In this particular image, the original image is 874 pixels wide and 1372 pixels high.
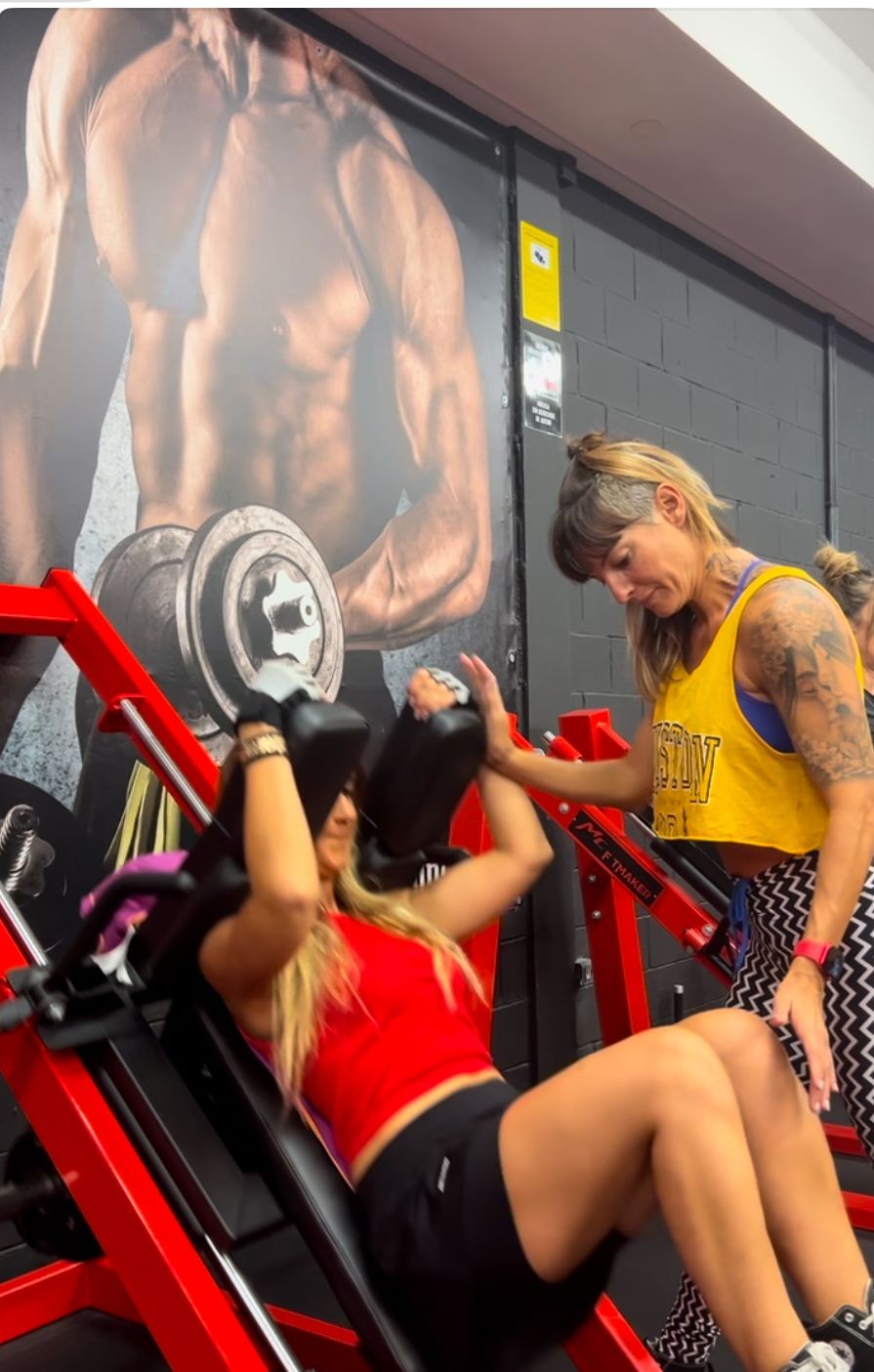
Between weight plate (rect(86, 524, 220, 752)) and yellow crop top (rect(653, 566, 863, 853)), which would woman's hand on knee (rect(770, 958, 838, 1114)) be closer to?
yellow crop top (rect(653, 566, 863, 853))

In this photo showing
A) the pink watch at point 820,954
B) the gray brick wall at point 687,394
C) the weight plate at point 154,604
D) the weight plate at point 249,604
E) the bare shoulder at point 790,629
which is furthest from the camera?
the gray brick wall at point 687,394

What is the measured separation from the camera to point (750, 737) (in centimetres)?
159

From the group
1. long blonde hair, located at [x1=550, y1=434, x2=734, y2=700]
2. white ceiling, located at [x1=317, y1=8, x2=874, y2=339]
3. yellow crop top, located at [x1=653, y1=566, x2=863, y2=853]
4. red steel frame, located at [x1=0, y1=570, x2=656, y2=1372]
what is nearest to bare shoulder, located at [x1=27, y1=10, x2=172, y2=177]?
white ceiling, located at [x1=317, y1=8, x2=874, y2=339]

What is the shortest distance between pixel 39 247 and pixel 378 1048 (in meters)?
1.67

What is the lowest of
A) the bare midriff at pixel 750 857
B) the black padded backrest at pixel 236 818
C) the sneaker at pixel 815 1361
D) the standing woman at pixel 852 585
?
the sneaker at pixel 815 1361

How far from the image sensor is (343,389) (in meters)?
2.77

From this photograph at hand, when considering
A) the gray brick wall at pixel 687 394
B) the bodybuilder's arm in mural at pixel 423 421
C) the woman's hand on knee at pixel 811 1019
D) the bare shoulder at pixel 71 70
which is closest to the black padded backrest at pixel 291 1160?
the woman's hand on knee at pixel 811 1019

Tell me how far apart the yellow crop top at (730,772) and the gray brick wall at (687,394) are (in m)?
1.62

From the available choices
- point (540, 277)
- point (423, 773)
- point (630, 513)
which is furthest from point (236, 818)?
point (540, 277)

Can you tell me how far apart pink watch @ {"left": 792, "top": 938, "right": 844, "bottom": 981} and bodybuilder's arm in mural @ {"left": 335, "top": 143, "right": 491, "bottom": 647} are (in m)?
1.54

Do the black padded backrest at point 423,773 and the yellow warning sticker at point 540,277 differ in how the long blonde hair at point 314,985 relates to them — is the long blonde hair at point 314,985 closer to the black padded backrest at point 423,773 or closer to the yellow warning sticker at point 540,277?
the black padded backrest at point 423,773

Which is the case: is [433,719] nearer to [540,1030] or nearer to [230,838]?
[230,838]

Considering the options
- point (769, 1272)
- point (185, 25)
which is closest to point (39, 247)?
point (185, 25)

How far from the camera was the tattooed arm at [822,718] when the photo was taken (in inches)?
57.0
